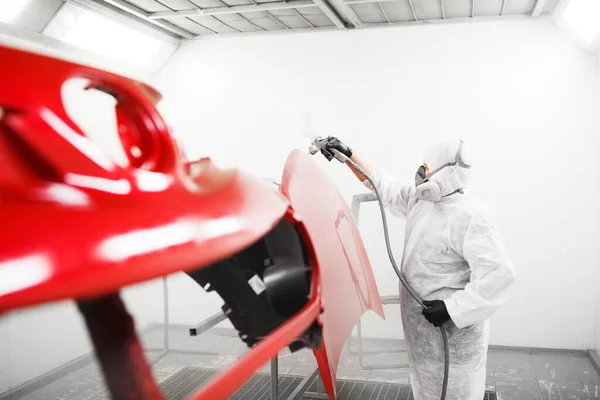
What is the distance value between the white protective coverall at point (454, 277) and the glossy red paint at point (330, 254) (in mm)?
244

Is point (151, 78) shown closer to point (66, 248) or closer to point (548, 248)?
point (548, 248)

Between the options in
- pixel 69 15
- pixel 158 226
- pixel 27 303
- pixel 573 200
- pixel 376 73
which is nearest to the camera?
pixel 27 303

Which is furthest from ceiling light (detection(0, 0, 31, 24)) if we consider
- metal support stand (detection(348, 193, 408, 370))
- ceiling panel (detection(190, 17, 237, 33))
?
metal support stand (detection(348, 193, 408, 370))

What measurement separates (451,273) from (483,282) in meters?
0.18

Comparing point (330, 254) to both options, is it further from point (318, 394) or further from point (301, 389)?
point (318, 394)

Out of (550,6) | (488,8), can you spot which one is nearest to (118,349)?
(488,8)

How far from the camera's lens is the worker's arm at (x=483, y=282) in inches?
73.3

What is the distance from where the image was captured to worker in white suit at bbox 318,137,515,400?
6.19ft

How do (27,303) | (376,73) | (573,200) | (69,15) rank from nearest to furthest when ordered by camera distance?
(27,303) < (69,15) < (573,200) < (376,73)

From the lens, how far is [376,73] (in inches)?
142

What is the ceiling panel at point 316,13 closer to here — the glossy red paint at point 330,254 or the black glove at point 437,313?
the glossy red paint at point 330,254

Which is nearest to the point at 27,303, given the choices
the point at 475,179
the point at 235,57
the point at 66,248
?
the point at 66,248

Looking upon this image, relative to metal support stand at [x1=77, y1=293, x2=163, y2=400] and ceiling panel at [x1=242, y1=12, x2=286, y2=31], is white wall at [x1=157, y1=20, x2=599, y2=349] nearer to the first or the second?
ceiling panel at [x1=242, y1=12, x2=286, y2=31]

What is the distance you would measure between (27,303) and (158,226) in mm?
164
